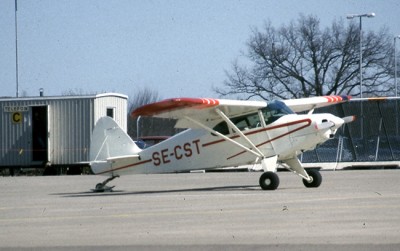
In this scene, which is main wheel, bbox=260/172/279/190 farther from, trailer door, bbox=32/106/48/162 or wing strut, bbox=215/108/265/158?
trailer door, bbox=32/106/48/162

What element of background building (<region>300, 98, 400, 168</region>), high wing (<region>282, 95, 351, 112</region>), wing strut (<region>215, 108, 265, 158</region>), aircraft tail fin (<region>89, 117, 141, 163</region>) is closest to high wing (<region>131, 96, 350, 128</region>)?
wing strut (<region>215, 108, 265, 158</region>)

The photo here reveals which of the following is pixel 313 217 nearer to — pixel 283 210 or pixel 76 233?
pixel 283 210

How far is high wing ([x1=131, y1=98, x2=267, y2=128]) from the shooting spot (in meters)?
20.9

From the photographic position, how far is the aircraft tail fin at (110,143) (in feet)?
76.6

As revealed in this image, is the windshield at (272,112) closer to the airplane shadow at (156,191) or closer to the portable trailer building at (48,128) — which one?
the airplane shadow at (156,191)

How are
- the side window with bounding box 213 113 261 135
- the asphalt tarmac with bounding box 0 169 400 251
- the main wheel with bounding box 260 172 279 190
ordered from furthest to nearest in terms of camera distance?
the side window with bounding box 213 113 261 135 < the main wheel with bounding box 260 172 279 190 < the asphalt tarmac with bounding box 0 169 400 251

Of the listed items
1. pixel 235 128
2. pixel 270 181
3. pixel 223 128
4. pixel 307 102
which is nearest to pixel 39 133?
pixel 307 102

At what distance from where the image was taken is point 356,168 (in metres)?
35.1

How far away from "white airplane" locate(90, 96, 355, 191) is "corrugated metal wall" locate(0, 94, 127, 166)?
604 inches

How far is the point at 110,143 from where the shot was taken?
76.8ft

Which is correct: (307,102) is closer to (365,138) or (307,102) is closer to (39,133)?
(365,138)

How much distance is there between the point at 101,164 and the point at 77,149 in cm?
1601

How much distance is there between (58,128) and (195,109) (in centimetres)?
1879

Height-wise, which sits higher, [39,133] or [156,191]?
[39,133]
